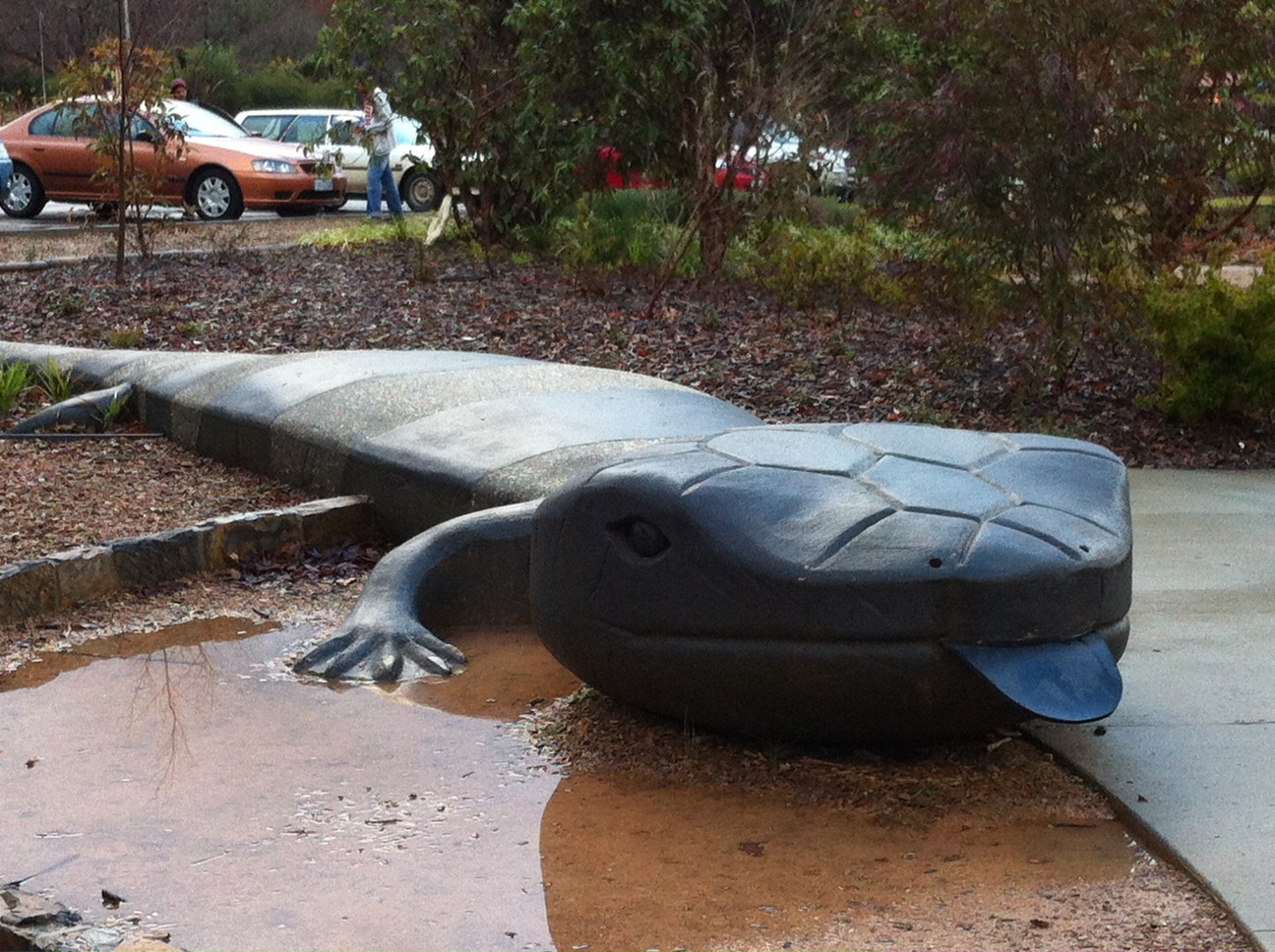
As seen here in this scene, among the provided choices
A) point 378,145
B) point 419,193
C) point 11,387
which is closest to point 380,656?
point 11,387

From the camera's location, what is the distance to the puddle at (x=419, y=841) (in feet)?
9.36

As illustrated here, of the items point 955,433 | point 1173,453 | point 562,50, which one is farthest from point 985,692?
point 562,50

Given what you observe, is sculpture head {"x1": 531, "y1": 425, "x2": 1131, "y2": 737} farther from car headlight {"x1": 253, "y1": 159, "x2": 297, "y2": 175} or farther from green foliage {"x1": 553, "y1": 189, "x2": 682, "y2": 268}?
car headlight {"x1": 253, "y1": 159, "x2": 297, "y2": 175}

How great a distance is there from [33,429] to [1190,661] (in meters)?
5.15

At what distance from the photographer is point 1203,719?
12.0 ft

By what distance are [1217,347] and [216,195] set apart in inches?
600

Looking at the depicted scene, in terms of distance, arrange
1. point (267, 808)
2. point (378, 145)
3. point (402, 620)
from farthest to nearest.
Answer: point (378, 145) → point (402, 620) → point (267, 808)

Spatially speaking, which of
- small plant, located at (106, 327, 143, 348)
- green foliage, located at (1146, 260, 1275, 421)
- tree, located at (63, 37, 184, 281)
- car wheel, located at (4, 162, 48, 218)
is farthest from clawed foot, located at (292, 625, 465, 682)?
car wheel, located at (4, 162, 48, 218)

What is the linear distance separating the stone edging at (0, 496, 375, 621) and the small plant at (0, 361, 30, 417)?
2509 mm

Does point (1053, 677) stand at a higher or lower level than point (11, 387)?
higher

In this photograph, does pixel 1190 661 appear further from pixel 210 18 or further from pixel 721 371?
pixel 210 18

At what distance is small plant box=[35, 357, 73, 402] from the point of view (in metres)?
7.67

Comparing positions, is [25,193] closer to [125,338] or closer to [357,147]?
[357,147]

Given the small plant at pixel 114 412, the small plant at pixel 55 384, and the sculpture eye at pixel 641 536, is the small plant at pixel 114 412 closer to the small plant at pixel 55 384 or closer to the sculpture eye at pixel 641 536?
the small plant at pixel 55 384
